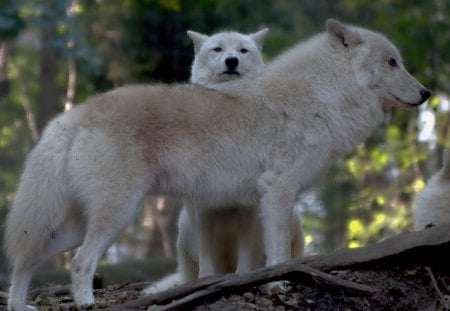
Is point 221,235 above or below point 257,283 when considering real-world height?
above

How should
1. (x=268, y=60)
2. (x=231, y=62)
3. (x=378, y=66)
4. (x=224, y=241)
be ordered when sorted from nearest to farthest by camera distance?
(x=378, y=66)
(x=224, y=241)
(x=231, y=62)
(x=268, y=60)

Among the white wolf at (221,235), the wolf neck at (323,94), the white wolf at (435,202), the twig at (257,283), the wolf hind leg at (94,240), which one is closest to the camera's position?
the twig at (257,283)

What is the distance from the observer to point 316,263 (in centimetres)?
539

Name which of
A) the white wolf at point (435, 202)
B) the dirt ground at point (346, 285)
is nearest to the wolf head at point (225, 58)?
the white wolf at point (435, 202)

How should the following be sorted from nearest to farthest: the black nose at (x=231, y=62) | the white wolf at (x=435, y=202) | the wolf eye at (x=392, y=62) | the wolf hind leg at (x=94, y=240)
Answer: the wolf hind leg at (x=94, y=240) < the wolf eye at (x=392, y=62) < the white wolf at (x=435, y=202) < the black nose at (x=231, y=62)

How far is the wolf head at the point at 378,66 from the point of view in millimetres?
6375

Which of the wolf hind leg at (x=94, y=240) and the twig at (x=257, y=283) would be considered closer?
the twig at (x=257, y=283)

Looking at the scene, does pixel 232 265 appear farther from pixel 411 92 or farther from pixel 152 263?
pixel 152 263

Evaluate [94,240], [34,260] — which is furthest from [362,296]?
[34,260]

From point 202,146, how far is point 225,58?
1942 mm

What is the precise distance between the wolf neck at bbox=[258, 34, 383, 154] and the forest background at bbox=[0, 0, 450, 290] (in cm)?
541

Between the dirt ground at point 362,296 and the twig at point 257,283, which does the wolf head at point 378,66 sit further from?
the twig at point 257,283

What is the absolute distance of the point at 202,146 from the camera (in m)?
5.81

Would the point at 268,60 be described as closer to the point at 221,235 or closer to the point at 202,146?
the point at 221,235
